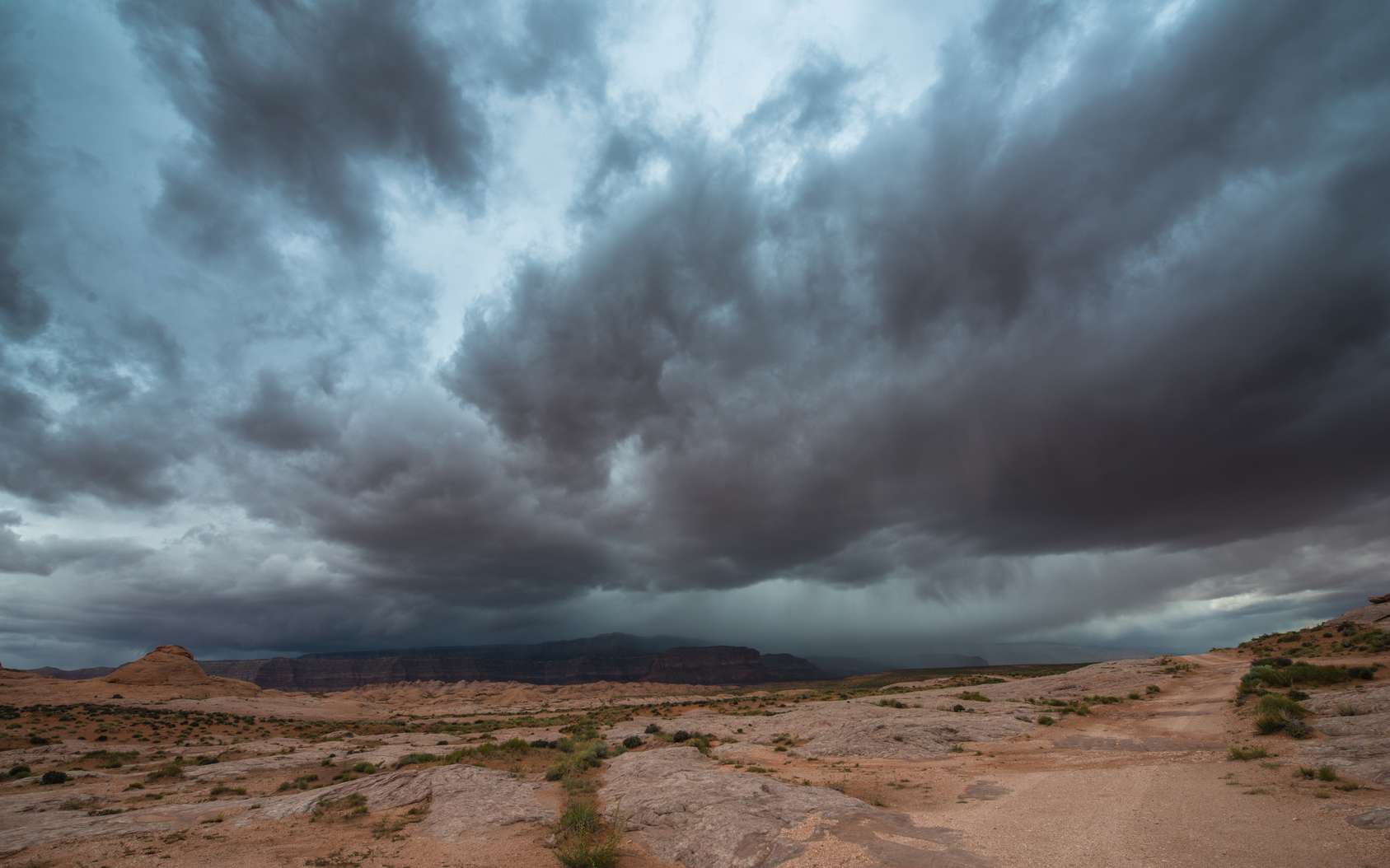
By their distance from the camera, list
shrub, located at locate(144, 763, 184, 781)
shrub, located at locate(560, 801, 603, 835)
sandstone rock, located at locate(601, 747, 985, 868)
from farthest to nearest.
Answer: shrub, located at locate(144, 763, 184, 781) → shrub, located at locate(560, 801, 603, 835) → sandstone rock, located at locate(601, 747, 985, 868)

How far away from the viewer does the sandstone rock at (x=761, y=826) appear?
14.9 meters

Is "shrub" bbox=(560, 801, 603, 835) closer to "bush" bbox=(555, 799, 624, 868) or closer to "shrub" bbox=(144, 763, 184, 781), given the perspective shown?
"bush" bbox=(555, 799, 624, 868)

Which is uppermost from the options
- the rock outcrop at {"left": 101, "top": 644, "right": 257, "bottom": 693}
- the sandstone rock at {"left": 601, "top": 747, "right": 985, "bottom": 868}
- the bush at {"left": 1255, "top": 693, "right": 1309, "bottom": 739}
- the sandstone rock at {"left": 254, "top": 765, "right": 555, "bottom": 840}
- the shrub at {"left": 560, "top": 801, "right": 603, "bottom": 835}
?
the bush at {"left": 1255, "top": 693, "right": 1309, "bottom": 739}

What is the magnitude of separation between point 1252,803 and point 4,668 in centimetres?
19879

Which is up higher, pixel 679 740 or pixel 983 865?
pixel 983 865

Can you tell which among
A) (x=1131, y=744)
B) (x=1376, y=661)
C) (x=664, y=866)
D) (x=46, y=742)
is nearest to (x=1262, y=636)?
(x=1376, y=661)

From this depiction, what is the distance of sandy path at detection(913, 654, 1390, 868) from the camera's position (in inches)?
513

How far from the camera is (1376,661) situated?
3572cm

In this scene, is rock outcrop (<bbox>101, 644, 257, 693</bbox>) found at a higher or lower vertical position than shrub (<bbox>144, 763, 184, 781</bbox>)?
lower

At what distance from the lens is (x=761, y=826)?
56.6 feet

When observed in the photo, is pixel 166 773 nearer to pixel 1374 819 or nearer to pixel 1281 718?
pixel 1374 819

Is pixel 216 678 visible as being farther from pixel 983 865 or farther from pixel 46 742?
pixel 983 865

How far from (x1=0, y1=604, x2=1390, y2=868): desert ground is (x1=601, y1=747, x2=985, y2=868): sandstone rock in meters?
0.10

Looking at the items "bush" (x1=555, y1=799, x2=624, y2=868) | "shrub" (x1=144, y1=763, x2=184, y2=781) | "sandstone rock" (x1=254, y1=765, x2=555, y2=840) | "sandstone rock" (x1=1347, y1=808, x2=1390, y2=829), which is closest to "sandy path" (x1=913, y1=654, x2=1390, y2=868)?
"sandstone rock" (x1=1347, y1=808, x2=1390, y2=829)
